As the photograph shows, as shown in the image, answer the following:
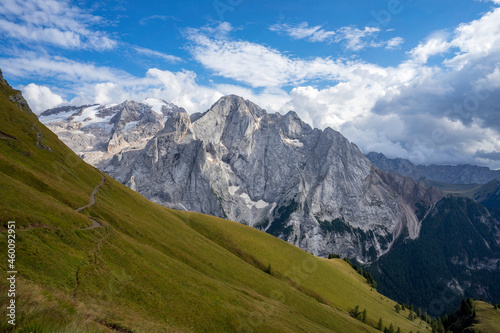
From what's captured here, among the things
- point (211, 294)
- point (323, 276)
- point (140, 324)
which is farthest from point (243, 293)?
point (323, 276)

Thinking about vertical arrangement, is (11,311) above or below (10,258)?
above

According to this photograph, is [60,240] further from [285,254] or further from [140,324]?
[285,254]

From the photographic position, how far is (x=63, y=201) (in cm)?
5438

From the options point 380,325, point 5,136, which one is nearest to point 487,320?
point 380,325

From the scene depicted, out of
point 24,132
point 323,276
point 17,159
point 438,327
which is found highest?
point 24,132

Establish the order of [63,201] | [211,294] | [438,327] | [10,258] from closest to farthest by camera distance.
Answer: [10,258], [211,294], [63,201], [438,327]

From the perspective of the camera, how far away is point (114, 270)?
119 ft

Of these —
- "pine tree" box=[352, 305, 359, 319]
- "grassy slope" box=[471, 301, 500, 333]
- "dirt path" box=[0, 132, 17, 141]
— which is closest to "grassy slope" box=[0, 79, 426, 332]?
"dirt path" box=[0, 132, 17, 141]

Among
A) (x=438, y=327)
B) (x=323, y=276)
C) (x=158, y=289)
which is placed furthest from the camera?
(x=438, y=327)

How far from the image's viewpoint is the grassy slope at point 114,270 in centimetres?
2366

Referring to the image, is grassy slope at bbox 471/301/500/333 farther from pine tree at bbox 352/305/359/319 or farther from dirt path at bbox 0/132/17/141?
dirt path at bbox 0/132/17/141

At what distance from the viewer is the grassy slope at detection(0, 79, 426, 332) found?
23.7 meters

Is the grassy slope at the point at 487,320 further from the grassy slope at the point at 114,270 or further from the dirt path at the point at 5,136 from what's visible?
the dirt path at the point at 5,136

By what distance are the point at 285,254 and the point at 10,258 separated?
355 ft
